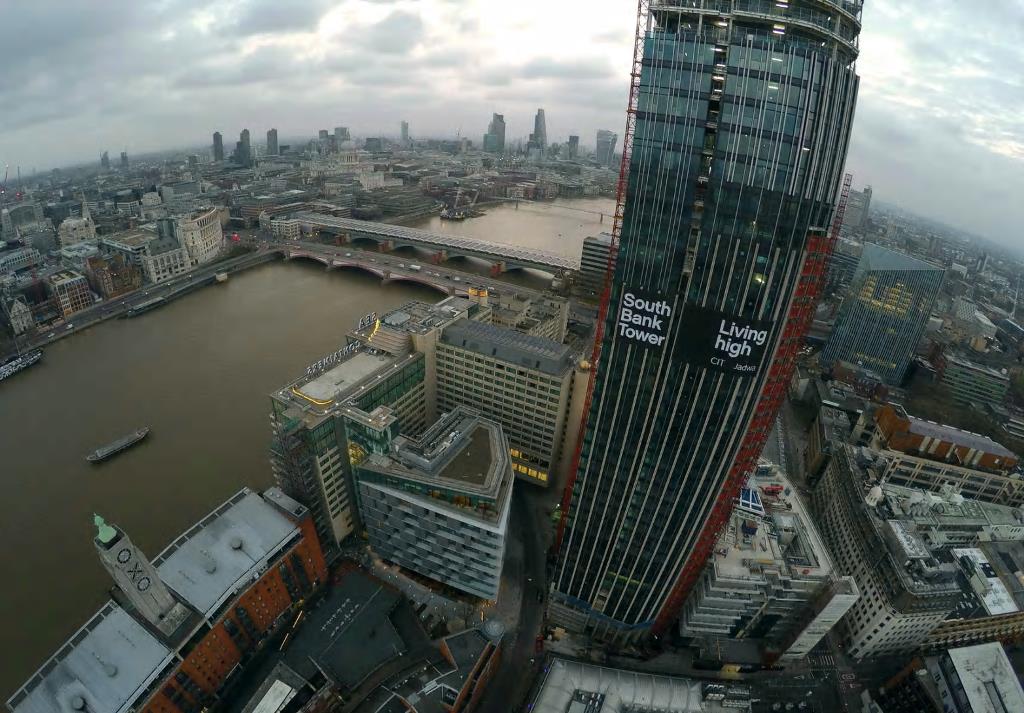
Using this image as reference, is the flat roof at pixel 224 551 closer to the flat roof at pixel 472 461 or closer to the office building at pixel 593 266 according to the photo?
the flat roof at pixel 472 461

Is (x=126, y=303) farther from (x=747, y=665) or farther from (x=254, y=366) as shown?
(x=747, y=665)

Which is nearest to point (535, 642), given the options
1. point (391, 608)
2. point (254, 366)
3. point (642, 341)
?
point (391, 608)

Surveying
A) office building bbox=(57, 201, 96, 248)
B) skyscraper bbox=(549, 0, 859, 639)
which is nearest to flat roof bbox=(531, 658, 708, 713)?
skyscraper bbox=(549, 0, 859, 639)

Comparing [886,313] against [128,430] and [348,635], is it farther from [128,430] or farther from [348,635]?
[128,430]

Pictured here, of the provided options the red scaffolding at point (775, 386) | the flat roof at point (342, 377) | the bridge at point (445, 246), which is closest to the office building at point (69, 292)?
the bridge at point (445, 246)

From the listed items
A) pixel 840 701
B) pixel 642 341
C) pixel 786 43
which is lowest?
pixel 840 701
